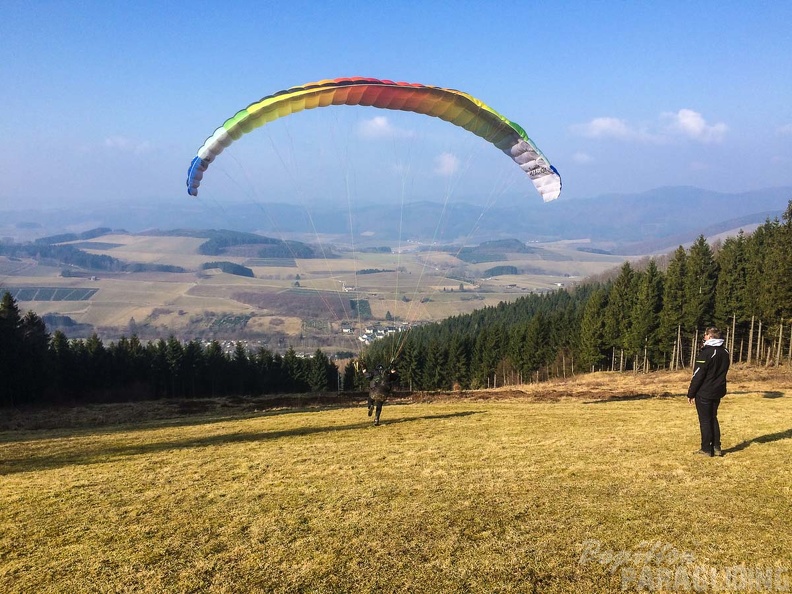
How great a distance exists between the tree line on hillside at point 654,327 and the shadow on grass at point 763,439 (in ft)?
54.4

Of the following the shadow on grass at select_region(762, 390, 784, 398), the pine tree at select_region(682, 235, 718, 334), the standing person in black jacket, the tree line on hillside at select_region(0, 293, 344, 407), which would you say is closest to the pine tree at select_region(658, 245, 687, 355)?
the pine tree at select_region(682, 235, 718, 334)

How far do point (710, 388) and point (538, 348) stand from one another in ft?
178

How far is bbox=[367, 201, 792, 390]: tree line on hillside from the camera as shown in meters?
39.6

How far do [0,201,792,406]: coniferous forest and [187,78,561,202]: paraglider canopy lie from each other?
12.4 metres

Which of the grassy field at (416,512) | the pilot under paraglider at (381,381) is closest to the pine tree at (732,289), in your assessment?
the grassy field at (416,512)

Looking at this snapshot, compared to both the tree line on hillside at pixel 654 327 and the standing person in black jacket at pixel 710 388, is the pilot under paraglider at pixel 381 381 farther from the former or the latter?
the tree line on hillside at pixel 654 327

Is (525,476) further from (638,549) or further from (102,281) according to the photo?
(102,281)

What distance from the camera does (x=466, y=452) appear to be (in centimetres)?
1186

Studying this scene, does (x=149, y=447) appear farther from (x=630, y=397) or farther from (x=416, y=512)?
(x=630, y=397)

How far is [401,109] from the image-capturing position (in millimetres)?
16875

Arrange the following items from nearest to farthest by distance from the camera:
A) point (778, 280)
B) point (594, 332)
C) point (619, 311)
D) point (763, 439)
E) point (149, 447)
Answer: point (763, 439), point (149, 447), point (778, 280), point (619, 311), point (594, 332)

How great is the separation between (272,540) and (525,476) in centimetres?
481

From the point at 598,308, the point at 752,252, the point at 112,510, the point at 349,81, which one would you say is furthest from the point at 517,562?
the point at 598,308

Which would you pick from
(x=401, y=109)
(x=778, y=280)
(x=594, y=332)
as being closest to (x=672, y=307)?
(x=594, y=332)
